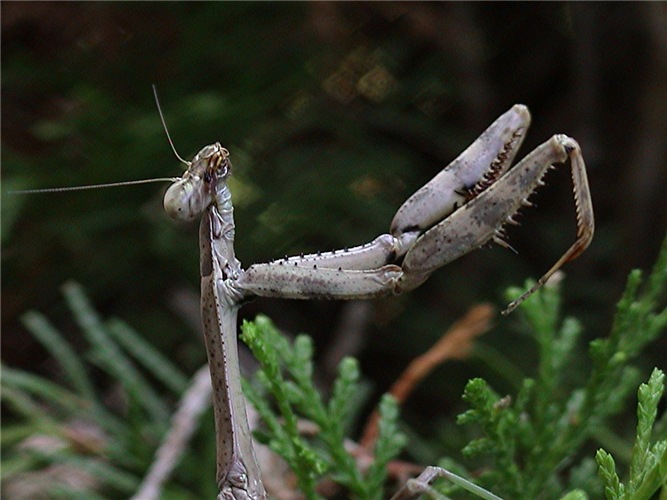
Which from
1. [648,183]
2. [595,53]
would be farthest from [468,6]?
[648,183]

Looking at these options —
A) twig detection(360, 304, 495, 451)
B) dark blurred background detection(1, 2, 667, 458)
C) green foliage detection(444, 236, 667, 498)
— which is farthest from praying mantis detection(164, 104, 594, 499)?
dark blurred background detection(1, 2, 667, 458)

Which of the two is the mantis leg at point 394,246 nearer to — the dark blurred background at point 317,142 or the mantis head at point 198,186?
the mantis head at point 198,186

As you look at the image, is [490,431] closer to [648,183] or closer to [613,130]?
[648,183]

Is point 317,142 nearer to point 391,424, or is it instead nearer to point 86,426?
point 86,426

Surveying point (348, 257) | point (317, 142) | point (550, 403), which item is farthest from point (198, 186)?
point (317, 142)

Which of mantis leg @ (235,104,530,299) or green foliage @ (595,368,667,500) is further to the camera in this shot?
mantis leg @ (235,104,530,299)

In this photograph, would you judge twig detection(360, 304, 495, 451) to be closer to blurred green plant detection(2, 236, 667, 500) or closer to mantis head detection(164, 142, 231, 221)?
blurred green plant detection(2, 236, 667, 500)
